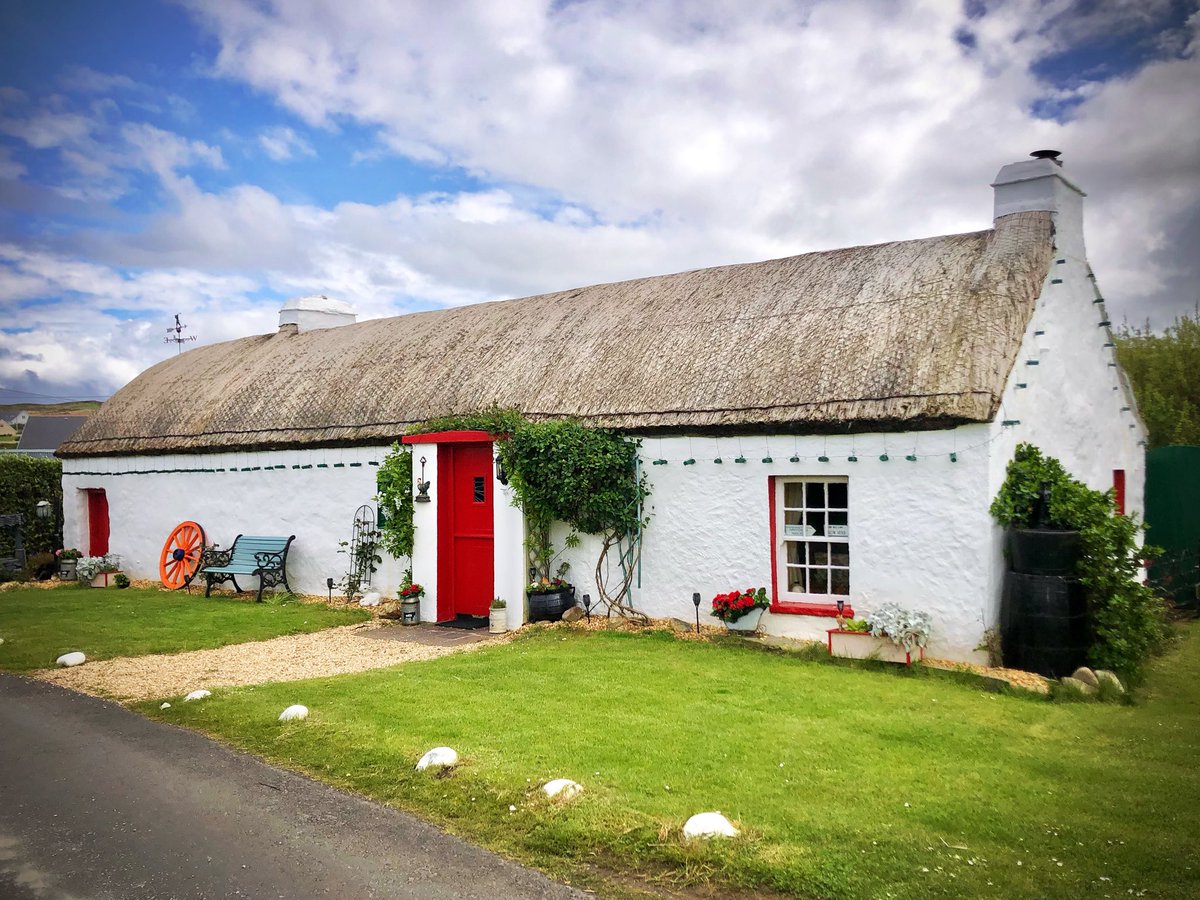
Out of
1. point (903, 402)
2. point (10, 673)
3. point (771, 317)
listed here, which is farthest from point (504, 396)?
point (10, 673)

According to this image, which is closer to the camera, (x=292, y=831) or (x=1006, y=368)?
(x=292, y=831)

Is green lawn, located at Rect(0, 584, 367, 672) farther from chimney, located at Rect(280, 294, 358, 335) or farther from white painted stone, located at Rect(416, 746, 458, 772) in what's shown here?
chimney, located at Rect(280, 294, 358, 335)

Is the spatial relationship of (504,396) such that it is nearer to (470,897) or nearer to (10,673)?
(10,673)

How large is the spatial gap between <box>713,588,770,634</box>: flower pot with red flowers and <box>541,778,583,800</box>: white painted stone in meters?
5.18

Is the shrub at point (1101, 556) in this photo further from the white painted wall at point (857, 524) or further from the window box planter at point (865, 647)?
the window box planter at point (865, 647)

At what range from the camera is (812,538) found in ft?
34.0

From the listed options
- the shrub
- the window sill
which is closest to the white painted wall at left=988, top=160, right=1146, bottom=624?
the shrub

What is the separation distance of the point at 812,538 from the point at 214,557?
12080 millimetres

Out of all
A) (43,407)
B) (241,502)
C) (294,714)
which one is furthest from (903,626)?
(43,407)

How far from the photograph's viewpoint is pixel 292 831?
508 centimetres

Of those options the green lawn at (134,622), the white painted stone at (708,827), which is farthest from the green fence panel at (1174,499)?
the green lawn at (134,622)

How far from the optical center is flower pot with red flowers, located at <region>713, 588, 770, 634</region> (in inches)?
408

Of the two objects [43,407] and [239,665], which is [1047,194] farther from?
[43,407]

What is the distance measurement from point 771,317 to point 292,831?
370 inches
